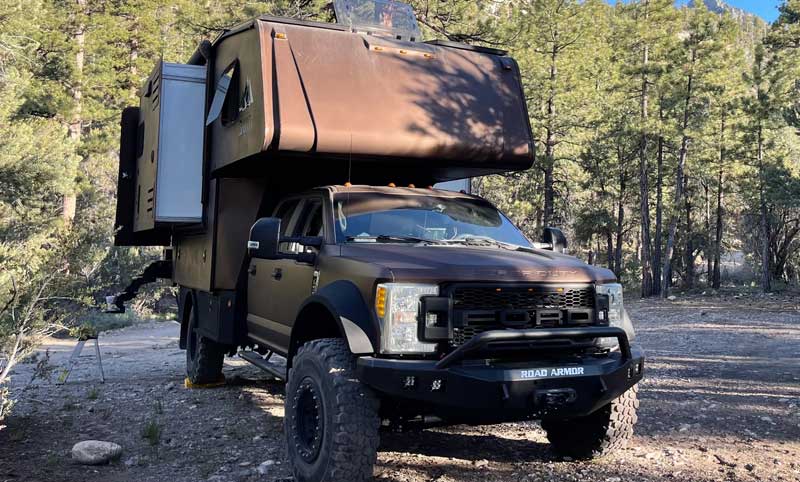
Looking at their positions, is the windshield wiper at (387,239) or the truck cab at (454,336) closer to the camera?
the truck cab at (454,336)

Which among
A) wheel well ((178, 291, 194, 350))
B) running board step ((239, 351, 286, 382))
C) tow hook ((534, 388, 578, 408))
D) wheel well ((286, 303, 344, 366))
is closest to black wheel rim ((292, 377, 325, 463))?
wheel well ((286, 303, 344, 366))

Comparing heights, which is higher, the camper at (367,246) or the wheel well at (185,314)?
the camper at (367,246)

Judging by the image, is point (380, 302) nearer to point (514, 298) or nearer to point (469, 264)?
point (469, 264)

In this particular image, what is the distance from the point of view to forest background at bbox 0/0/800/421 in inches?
755

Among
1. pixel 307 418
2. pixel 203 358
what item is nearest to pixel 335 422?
pixel 307 418

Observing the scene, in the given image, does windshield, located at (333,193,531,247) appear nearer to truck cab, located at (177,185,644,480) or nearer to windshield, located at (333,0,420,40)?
truck cab, located at (177,185,644,480)

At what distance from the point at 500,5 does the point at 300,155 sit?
621 inches

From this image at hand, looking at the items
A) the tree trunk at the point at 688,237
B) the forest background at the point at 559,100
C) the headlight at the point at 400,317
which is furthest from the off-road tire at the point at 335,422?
the tree trunk at the point at 688,237

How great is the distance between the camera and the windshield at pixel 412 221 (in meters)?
5.42

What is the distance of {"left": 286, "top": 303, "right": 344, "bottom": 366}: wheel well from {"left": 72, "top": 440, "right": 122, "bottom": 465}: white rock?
160 cm

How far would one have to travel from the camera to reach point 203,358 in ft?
27.1

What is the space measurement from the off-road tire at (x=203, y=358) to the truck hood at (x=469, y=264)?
12.9 feet

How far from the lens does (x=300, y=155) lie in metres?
5.86

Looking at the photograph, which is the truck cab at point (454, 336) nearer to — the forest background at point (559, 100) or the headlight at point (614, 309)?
the headlight at point (614, 309)
